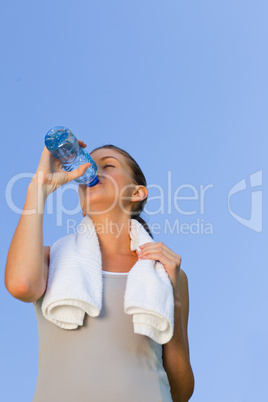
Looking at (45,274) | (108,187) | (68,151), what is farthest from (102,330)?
(68,151)

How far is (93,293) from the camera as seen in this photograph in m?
1.98

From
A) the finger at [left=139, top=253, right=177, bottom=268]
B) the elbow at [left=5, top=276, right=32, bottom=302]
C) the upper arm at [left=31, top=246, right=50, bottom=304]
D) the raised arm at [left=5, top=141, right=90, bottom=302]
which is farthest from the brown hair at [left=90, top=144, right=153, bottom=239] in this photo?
the elbow at [left=5, top=276, right=32, bottom=302]

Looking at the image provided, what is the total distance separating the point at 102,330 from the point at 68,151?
84 cm

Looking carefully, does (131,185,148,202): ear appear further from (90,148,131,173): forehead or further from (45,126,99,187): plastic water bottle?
(45,126,99,187): plastic water bottle

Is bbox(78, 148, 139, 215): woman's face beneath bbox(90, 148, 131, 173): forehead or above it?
beneath

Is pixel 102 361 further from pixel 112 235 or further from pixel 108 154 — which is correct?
pixel 108 154

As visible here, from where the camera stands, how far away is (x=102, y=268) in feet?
7.28

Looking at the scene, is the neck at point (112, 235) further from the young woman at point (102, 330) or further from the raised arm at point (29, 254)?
the raised arm at point (29, 254)

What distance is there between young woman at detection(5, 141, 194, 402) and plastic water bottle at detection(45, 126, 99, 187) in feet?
0.13

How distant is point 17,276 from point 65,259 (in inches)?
10.7

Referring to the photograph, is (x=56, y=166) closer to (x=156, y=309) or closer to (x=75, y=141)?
(x=75, y=141)

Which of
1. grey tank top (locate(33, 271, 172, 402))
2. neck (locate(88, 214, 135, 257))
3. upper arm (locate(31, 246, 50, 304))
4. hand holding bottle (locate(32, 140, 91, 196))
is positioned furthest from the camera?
neck (locate(88, 214, 135, 257))

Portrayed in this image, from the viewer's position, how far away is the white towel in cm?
194

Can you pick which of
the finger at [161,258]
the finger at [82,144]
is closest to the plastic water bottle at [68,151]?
the finger at [82,144]
